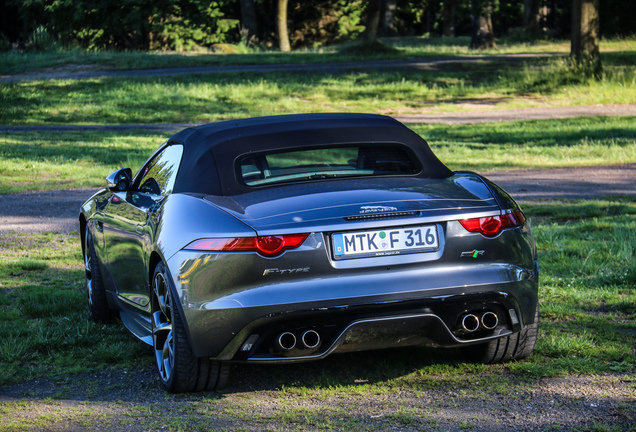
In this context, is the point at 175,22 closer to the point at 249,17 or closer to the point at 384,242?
the point at 249,17

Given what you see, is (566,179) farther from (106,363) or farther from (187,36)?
(187,36)

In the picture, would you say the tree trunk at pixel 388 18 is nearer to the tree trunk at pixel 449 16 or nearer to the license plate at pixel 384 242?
the tree trunk at pixel 449 16

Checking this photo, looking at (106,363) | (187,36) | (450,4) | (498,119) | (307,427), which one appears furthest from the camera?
(450,4)

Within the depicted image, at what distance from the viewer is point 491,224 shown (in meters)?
4.21

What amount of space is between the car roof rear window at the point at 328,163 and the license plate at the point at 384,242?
0.79m

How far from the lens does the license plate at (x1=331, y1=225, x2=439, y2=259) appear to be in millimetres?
3959

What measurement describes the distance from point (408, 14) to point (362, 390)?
243 feet

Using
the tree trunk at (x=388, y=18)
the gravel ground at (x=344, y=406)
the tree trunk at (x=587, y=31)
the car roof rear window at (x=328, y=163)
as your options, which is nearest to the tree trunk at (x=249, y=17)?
the tree trunk at (x=388, y=18)

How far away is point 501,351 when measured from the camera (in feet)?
15.3

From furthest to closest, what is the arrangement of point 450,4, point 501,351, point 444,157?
point 450,4
point 444,157
point 501,351

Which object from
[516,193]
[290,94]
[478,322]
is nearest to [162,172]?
[478,322]

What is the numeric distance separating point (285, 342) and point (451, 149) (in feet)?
44.2

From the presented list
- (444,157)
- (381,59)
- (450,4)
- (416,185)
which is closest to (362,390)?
(416,185)

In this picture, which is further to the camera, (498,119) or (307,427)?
(498,119)
